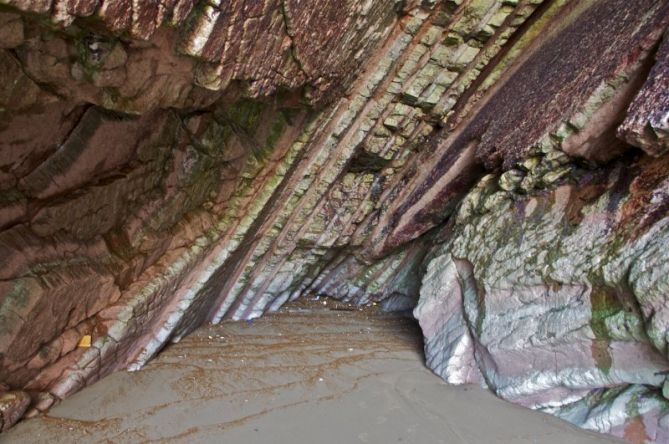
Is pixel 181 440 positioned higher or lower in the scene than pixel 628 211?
lower

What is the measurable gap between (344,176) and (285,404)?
2.00 metres

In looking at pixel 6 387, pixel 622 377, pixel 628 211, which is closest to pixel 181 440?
pixel 6 387

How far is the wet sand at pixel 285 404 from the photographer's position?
2.96 meters

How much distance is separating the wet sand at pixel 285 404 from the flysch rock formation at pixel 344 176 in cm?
16

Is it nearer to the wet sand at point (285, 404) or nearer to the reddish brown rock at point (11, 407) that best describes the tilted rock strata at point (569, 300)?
the wet sand at point (285, 404)

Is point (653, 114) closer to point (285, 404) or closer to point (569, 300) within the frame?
point (569, 300)

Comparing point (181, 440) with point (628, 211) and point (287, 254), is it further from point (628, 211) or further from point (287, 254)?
point (628, 211)

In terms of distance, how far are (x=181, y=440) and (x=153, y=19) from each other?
2.16 m

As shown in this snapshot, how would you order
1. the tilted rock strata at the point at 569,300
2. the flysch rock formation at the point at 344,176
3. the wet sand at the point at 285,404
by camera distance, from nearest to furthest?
the flysch rock formation at the point at 344,176
the tilted rock strata at the point at 569,300
the wet sand at the point at 285,404

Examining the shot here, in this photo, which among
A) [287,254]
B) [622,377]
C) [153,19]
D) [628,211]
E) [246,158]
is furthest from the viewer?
[287,254]

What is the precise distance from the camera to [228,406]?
3268mm

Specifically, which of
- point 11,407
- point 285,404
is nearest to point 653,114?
point 285,404

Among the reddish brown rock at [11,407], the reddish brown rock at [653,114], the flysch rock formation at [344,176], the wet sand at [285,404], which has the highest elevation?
the reddish brown rock at [653,114]

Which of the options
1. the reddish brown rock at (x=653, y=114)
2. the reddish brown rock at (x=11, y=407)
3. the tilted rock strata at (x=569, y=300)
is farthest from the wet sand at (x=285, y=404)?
the reddish brown rock at (x=653, y=114)
